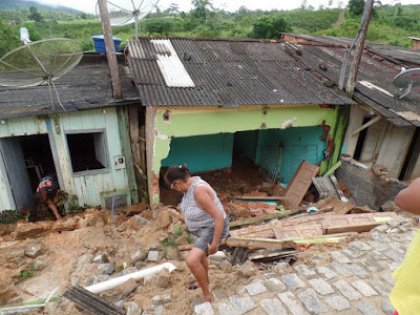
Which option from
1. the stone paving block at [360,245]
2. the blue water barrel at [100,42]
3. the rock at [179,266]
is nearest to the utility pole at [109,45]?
the blue water barrel at [100,42]

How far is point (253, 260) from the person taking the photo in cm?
498

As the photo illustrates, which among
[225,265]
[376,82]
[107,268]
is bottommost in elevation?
[107,268]

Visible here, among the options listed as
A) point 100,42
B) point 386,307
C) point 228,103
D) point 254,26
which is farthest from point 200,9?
point 386,307

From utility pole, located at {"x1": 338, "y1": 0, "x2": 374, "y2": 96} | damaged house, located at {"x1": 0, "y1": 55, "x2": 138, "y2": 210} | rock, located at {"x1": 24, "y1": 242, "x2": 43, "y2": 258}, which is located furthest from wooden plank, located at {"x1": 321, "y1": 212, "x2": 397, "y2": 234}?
rock, located at {"x1": 24, "y1": 242, "x2": 43, "y2": 258}

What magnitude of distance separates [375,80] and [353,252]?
6566 millimetres

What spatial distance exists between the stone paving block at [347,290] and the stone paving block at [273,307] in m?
0.84

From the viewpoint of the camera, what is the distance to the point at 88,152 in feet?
30.8

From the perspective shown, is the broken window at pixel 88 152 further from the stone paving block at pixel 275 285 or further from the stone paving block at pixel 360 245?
the stone paving block at pixel 360 245

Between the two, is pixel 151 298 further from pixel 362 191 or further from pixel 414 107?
pixel 414 107

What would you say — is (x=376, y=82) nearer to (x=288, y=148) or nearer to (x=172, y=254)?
(x=288, y=148)

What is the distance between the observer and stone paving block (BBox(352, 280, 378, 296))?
368 centimetres

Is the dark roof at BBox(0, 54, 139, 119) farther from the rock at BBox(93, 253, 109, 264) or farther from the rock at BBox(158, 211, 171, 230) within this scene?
the rock at BBox(93, 253, 109, 264)

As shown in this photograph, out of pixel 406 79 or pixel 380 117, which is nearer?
pixel 380 117

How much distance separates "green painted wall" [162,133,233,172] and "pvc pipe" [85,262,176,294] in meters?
5.51
